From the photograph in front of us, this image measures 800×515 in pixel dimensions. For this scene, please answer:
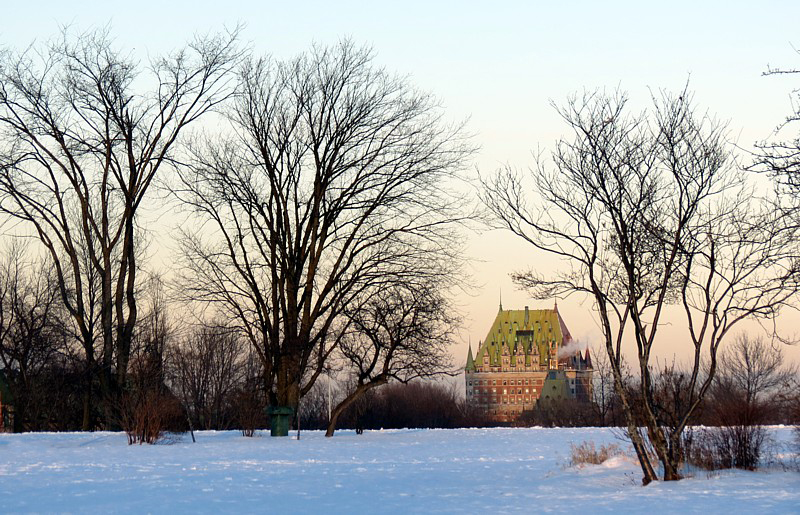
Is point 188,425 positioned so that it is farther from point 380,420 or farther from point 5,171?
point 380,420

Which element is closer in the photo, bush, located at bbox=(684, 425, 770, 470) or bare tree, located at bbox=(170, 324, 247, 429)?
bush, located at bbox=(684, 425, 770, 470)

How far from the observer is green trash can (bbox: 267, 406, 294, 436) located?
2862 centimetres

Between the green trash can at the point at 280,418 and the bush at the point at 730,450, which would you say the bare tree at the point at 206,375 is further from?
the bush at the point at 730,450

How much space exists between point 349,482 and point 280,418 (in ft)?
47.1

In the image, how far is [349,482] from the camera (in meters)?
14.8

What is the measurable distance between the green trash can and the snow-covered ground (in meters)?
5.49

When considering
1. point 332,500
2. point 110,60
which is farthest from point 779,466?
point 110,60

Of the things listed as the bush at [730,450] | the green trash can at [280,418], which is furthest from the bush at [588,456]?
the green trash can at [280,418]

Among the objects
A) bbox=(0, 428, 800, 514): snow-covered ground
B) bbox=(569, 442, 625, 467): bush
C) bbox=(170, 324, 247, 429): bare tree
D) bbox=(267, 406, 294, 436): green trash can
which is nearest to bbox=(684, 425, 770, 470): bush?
bbox=(0, 428, 800, 514): snow-covered ground

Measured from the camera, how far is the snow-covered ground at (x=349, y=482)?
11711mm

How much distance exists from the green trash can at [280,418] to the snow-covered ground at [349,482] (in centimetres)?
549

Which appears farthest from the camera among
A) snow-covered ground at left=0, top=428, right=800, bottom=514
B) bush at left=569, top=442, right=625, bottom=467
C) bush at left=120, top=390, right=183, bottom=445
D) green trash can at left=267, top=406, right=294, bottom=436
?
green trash can at left=267, top=406, right=294, bottom=436

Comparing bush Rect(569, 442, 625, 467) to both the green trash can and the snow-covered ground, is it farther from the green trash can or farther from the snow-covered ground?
the green trash can

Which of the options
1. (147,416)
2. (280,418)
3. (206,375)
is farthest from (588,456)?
(206,375)
